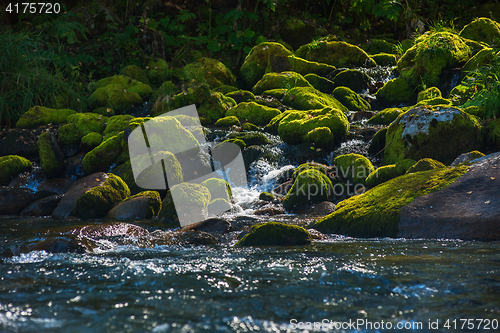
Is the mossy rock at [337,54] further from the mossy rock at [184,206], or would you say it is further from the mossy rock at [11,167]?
the mossy rock at [11,167]

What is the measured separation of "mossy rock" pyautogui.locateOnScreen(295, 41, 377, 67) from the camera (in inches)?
538

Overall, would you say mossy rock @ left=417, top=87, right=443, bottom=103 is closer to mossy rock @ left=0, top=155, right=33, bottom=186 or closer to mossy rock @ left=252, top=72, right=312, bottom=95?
mossy rock @ left=252, top=72, right=312, bottom=95

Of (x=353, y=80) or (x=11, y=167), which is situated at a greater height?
(x=353, y=80)

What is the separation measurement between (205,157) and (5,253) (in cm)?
485

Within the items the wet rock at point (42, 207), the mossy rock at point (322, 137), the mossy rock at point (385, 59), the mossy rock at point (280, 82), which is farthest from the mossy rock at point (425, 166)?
the mossy rock at point (385, 59)

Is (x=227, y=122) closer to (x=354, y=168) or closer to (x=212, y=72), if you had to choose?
(x=354, y=168)

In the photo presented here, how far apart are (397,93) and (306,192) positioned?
6442 millimetres

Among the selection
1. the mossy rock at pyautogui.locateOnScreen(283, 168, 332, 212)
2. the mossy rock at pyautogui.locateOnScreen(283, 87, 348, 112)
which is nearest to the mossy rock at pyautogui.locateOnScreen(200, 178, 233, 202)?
the mossy rock at pyautogui.locateOnScreen(283, 168, 332, 212)

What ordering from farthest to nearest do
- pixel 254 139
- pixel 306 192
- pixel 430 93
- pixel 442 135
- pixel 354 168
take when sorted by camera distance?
1. pixel 430 93
2. pixel 254 139
3. pixel 354 168
4. pixel 442 135
5. pixel 306 192

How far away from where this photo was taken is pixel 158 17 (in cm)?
1652

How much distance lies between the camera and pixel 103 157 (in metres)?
8.16

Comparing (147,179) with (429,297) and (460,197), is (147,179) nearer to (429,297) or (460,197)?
(460,197)

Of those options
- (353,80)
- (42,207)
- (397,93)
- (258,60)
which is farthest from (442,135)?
(258,60)

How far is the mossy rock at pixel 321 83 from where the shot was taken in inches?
490
